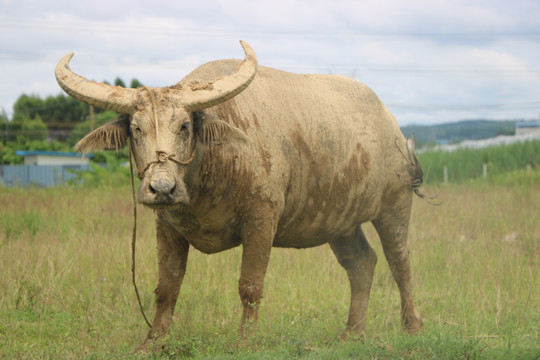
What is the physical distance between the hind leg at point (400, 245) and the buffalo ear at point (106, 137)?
2948 mm

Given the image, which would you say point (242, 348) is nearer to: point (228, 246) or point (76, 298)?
point (228, 246)

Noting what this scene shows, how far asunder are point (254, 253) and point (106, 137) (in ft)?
4.43

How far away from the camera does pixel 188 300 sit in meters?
6.14

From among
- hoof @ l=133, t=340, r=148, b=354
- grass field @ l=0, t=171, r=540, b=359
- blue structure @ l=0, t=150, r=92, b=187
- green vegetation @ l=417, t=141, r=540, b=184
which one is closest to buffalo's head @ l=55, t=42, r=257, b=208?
grass field @ l=0, t=171, r=540, b=359

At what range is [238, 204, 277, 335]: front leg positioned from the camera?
4559 mm

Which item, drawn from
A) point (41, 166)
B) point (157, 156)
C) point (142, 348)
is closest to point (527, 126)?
point (41, 166)

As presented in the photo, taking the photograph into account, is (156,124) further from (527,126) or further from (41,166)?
(527,126)

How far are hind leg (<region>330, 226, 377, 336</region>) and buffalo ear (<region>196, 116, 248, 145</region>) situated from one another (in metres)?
2.36

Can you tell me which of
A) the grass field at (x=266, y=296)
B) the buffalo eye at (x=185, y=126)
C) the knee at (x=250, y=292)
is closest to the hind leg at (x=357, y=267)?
the grass field at (x=266, y=296)

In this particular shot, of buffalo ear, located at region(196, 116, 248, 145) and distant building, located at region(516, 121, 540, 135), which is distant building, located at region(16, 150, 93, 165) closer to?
buffalo ear, located at region(196, 116, 248, 145)

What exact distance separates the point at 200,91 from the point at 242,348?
179 centimetres

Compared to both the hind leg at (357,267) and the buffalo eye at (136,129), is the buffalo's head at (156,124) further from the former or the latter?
the hind leg at (357,267)

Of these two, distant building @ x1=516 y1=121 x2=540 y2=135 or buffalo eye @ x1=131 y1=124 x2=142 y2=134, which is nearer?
buffalo eye @ x1=131 y1=124 x2=142 y2=134

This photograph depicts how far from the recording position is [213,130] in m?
4.20
